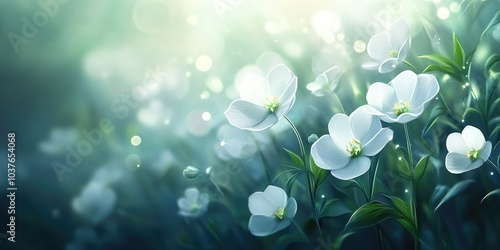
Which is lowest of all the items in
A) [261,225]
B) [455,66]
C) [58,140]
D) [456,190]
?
[456,190]

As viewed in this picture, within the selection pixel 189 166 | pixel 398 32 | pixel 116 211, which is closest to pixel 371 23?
pixel 398 32

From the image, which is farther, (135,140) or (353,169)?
(135,140)

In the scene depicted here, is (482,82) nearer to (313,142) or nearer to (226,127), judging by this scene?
(313,142)

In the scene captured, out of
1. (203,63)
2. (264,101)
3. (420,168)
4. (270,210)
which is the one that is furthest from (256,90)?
(420,168)

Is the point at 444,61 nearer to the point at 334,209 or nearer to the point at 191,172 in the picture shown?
the point at 334,209

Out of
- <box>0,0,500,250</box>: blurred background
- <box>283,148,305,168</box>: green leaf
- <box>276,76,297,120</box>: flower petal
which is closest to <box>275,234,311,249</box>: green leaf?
<box>0,0,500,250</box>: blurred background
